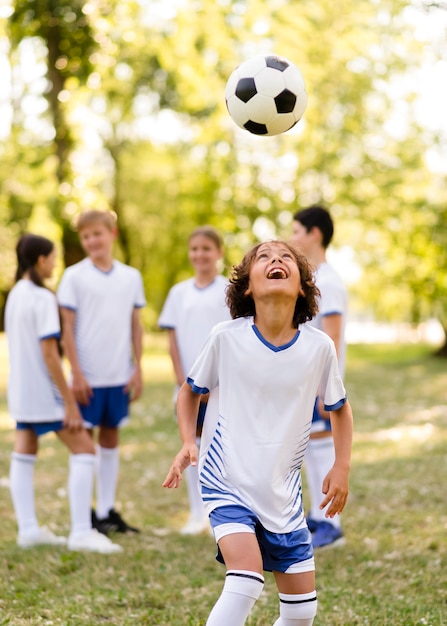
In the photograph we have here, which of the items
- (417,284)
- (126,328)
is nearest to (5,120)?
(417,284)

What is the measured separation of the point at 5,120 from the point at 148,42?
11.5 m

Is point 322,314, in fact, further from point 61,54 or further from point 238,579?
point 61,54

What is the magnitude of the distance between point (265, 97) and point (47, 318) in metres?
2.13

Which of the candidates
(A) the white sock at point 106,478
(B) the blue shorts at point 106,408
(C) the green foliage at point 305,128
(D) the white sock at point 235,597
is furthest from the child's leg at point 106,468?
(C) the green foliage at point 305,128

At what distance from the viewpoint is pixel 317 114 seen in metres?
23.2

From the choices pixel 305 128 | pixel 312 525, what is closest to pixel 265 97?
Answer: pixel 312 525

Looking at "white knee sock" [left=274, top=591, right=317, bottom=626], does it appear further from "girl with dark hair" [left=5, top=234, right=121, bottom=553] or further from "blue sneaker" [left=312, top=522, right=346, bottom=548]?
"girl with dark hair" [left=5, top=234, right=121, bottom=553]

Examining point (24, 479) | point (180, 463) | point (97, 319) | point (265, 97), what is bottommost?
point (24, 479)

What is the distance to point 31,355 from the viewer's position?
224 inches

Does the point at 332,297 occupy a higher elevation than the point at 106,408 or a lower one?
higher

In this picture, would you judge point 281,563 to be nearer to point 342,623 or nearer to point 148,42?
point 342,623

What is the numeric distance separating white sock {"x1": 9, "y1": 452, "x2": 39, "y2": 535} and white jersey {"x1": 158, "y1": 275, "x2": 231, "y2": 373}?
1.35m

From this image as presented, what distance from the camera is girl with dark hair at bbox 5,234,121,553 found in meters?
5.58

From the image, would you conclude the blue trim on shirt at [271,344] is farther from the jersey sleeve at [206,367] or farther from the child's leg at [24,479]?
the child's leg at [24,479]
